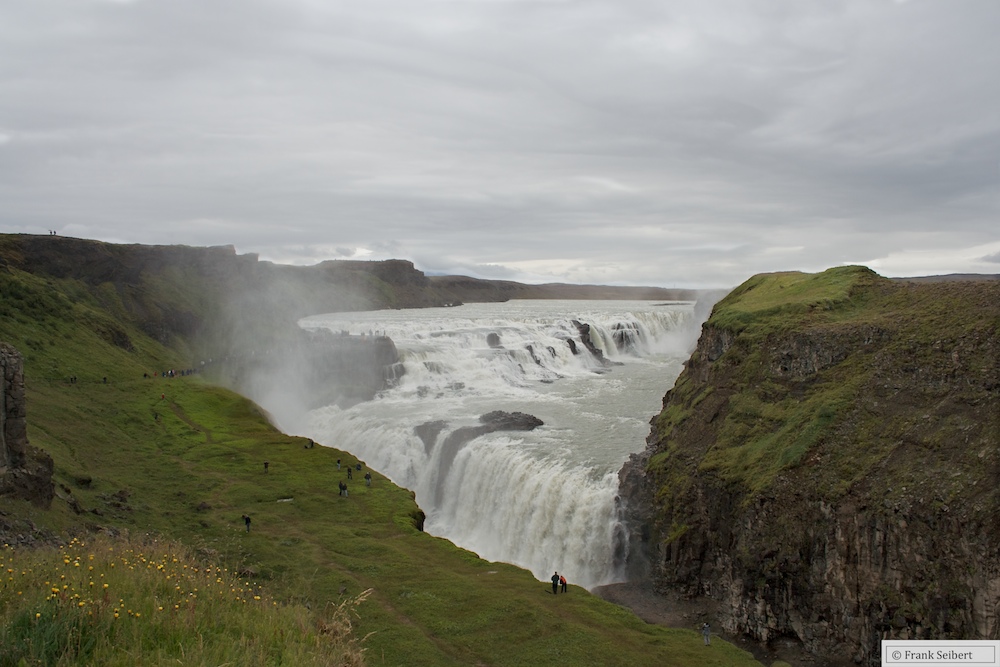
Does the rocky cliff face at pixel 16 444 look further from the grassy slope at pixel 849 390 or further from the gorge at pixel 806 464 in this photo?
the grassy slope at pixel 849 390

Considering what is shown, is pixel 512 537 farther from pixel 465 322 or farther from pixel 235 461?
pixel 465 322

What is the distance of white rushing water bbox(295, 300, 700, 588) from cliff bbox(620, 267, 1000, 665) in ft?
9.86

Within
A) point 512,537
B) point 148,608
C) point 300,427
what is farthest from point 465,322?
point 148,608

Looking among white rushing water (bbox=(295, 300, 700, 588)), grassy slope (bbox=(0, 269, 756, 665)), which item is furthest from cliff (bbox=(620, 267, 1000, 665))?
grassy slope (bbox=(0, 269, 756, 665))

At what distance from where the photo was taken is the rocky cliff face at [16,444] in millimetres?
22922

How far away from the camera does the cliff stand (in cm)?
1844

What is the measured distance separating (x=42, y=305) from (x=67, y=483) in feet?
136

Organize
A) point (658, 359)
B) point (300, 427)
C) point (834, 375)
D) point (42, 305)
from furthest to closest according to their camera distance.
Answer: point (658, 359) < point (42, 305) < point (300, 427) < point (834, 375)

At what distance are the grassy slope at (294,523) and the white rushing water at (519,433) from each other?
4.32 metres

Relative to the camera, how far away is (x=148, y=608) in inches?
360

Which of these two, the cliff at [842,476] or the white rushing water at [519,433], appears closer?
the cliff at [842,476]
